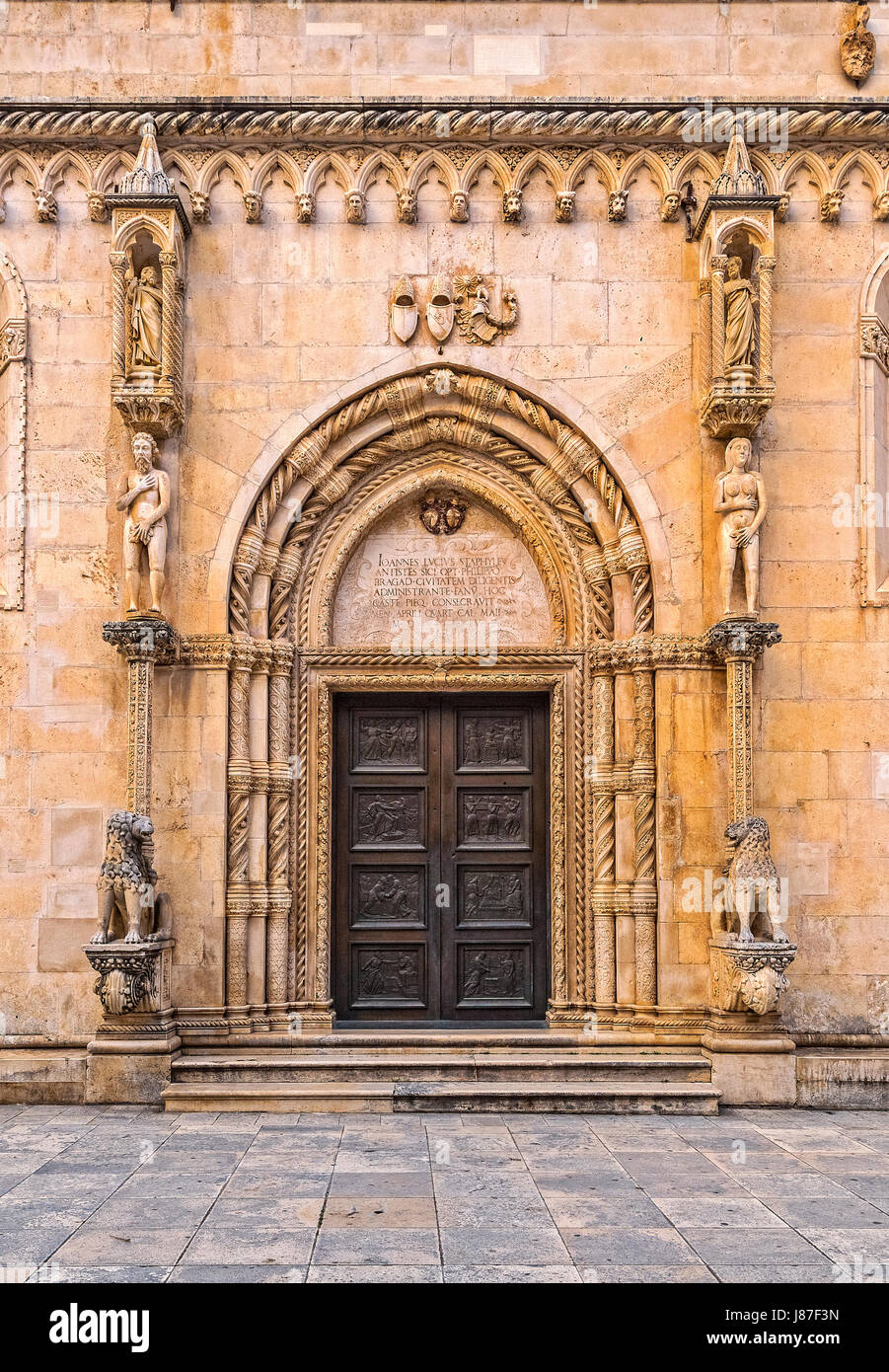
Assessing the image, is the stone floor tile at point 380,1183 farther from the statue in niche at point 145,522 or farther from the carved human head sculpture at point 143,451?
the carved human head sculpture at point 143,451

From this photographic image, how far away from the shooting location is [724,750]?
10242mm

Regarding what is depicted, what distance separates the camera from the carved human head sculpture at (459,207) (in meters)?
10.5

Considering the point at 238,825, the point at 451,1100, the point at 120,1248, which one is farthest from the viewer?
the point at 238,825

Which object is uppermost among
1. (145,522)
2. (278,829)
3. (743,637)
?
(145,522)

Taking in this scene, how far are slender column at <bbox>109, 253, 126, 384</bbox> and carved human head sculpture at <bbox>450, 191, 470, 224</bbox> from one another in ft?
8.64

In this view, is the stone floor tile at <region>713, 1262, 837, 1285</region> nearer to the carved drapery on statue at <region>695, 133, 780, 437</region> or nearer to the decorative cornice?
the carved drapery on statue at <region>695, 133, 780, 437</region>

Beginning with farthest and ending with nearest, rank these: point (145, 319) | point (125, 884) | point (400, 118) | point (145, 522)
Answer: point (400, 118) → point (145, 319) → point (145, 522) → point (125, 884)

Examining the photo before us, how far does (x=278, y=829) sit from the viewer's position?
10.5m

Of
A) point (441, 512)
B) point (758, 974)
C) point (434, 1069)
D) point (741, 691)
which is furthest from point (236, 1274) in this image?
point (441, 512)

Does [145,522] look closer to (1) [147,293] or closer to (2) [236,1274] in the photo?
(1) [147,293]

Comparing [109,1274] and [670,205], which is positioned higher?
[670,205]

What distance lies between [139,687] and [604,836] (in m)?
3.81

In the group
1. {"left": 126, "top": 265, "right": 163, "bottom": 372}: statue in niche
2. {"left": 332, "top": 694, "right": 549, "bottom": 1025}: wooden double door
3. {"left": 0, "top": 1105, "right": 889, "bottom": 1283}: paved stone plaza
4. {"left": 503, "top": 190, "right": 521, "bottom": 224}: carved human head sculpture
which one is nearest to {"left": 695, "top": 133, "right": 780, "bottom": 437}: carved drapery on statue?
{"left": 503, "top": 190, "right": 521, "bottom": 224}: carved human head sculpture

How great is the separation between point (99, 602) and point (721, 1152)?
6.10m
